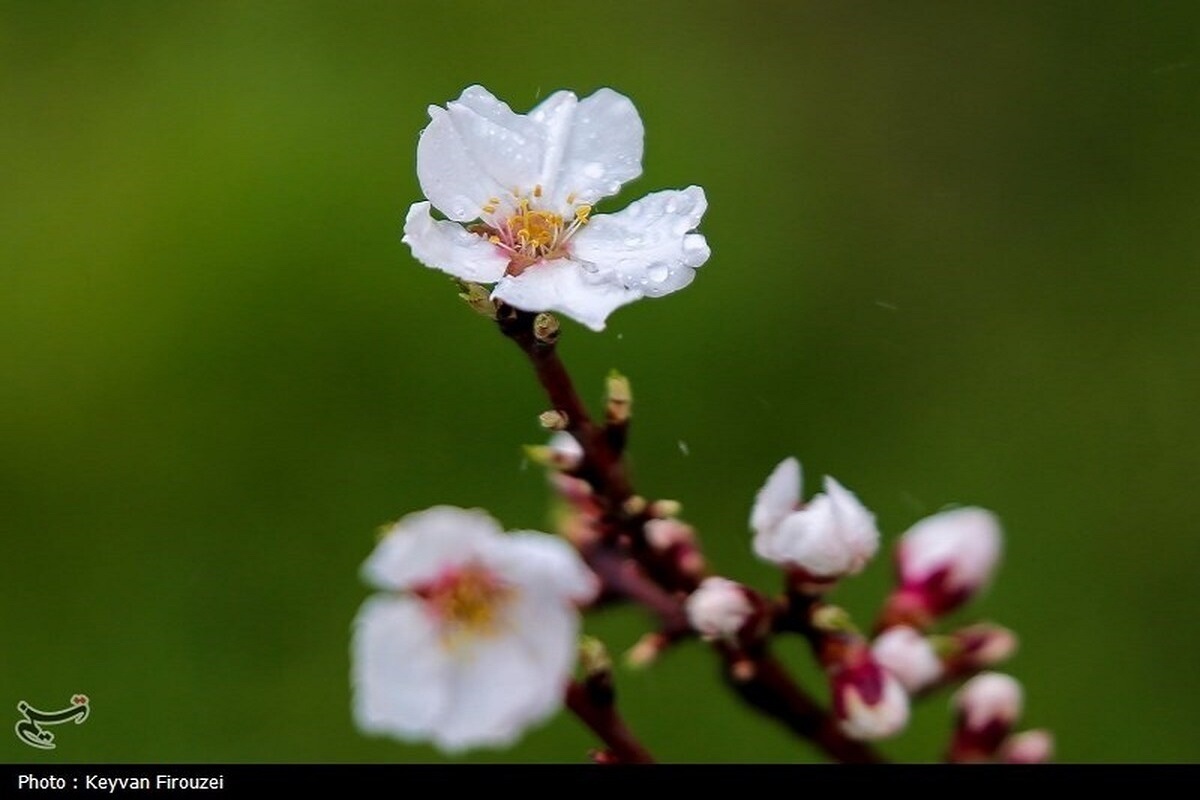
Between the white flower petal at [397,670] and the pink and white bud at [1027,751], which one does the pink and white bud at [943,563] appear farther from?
the white flower petal at [397,670]

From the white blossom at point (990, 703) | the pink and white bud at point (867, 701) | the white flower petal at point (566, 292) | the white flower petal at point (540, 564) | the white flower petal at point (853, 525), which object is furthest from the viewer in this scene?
the white blossom at point (990, 703)

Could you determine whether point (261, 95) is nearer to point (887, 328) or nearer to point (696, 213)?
point (887, 328)

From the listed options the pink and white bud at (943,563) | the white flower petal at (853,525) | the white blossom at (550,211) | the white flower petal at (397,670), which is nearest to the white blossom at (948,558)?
the pink and white bud at (943,563)

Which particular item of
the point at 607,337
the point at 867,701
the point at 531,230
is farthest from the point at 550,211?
the point at 607,337

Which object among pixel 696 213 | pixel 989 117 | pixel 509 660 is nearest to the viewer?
pixel 509 660

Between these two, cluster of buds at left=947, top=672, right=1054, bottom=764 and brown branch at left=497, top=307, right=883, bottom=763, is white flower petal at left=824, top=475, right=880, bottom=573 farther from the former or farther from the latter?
cluster of buds at left=947, top=672, right=1054, bottom=764
